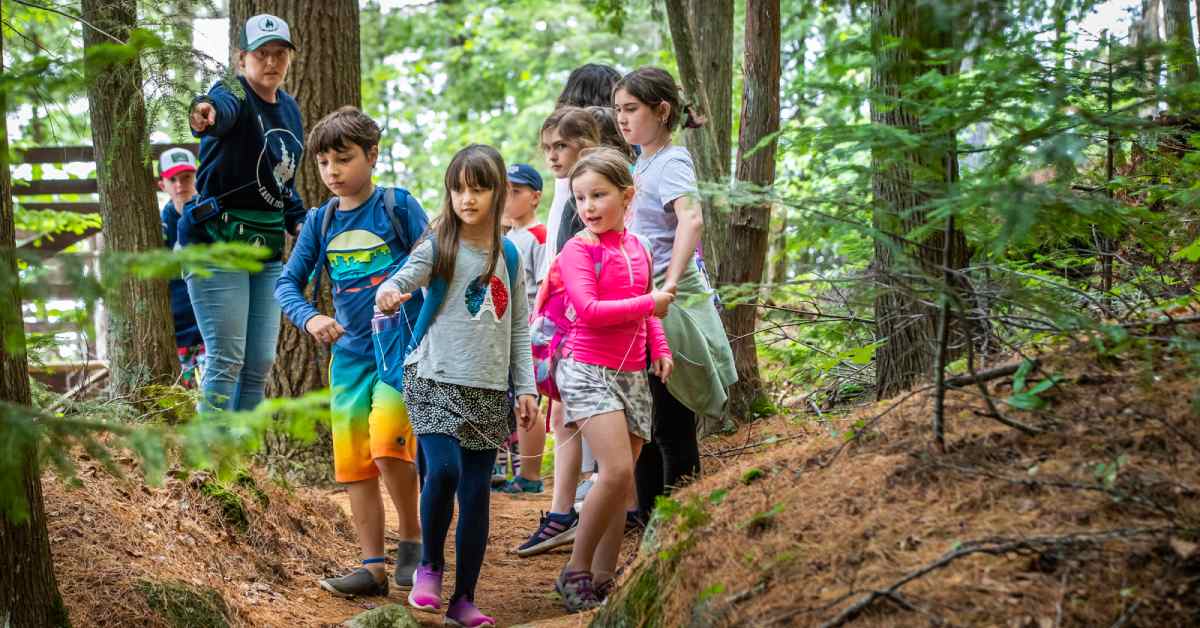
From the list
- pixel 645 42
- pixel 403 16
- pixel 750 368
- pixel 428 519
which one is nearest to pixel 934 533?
pixel 428 519

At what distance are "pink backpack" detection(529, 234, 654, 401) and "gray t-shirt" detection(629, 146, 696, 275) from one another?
0.16 meters

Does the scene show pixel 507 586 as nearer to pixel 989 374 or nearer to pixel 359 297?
pixel 359 297

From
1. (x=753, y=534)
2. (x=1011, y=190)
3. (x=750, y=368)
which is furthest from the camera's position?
(x=750, y=368)

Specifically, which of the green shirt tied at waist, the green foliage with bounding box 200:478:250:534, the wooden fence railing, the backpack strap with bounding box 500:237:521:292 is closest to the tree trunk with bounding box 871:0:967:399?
the green shirt tied at waist

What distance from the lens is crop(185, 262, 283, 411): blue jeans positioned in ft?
18.1

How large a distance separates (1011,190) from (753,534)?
53.5 inches

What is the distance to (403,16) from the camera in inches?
1025

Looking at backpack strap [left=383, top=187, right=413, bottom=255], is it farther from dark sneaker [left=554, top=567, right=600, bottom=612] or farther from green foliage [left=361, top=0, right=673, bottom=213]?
green foliage [left=361, top=0, right=673, bottom=213]

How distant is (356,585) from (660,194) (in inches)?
94.8

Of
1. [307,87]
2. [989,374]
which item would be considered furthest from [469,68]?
[989,374]

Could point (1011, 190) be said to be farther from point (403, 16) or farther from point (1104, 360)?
point (403, 16)

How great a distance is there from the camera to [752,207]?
25.2 feet

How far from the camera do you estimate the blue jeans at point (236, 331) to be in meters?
5.53

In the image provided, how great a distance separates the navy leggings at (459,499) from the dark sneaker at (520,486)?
311 centimetres
